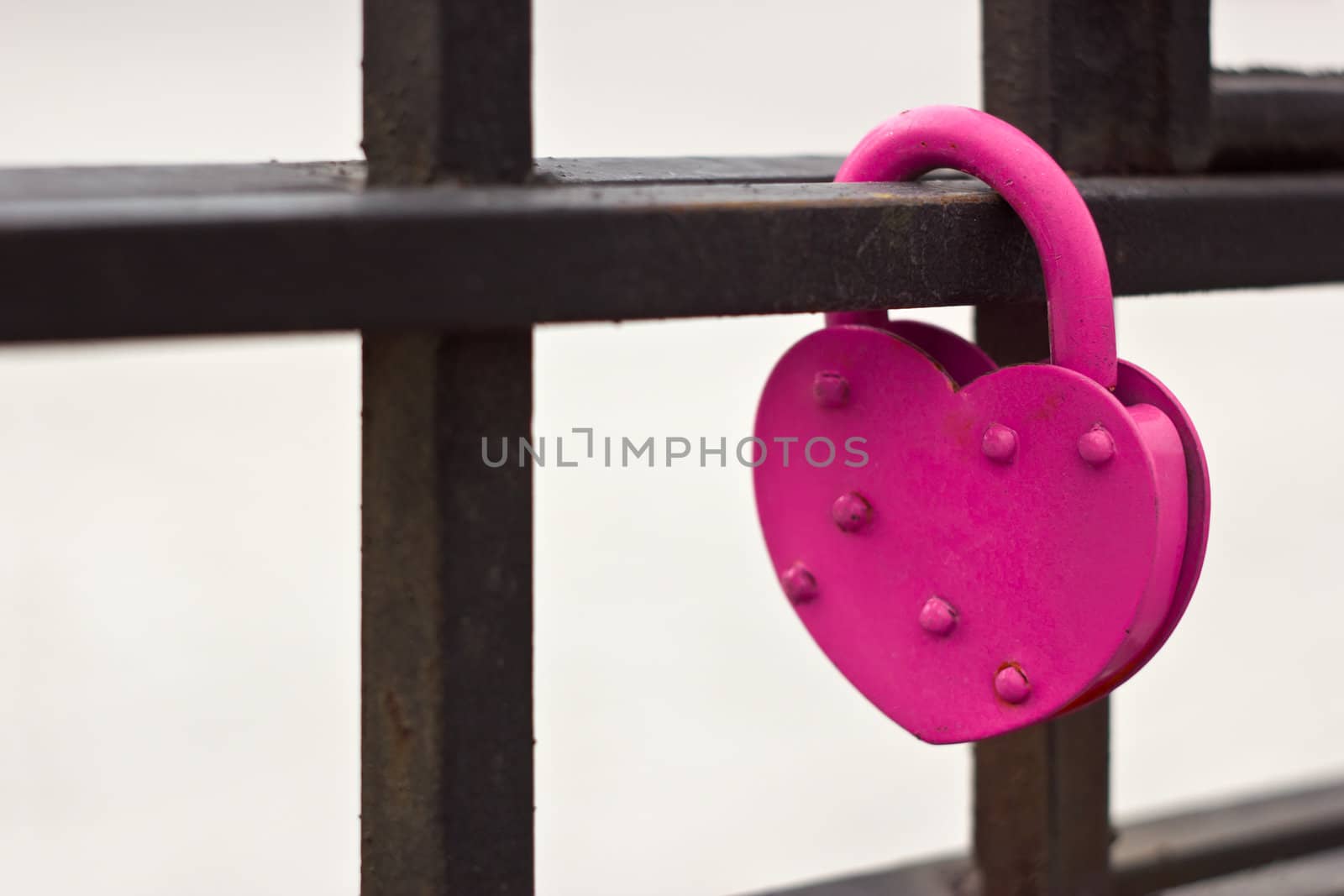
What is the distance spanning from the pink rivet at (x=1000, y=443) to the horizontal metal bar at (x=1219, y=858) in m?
0.26

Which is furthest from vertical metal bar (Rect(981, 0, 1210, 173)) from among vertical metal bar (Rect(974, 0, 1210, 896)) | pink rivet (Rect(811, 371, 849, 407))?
pink rivet (Rect(811, 371, 849, 407))

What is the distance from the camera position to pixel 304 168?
398mm

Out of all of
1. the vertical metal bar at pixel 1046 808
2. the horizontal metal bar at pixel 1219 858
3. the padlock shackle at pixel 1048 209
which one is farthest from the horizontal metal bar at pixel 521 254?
the horizontal metal bar at pixel 1219 858

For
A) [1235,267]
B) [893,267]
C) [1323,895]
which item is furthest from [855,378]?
[1323,895]

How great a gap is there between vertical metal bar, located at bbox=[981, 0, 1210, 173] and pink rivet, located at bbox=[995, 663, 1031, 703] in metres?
0.18

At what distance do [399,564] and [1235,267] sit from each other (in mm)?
287

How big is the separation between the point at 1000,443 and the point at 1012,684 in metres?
0.06

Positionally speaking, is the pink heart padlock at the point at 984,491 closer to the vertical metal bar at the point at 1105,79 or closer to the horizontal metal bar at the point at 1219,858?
the vertical metal bar at the point at 1105,79

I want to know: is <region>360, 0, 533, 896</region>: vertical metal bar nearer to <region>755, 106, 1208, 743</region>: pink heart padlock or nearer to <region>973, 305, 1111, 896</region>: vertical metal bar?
<region>755, 106, 1208, 743</region>: pink heart padlock

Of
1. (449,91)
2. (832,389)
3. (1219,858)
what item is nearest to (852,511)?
(832,389)

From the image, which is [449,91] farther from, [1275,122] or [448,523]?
[1275,122]

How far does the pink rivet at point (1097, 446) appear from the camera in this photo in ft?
1.19

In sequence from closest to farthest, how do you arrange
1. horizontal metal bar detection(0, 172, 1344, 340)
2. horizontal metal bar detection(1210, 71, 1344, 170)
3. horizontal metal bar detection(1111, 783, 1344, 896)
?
horizontal metal bar detection(0, 172, 1344, 340) → horizontal metal bar detection(1210, 71, 1344, 170) → horizontal metal bar detection(1111, 783, 1344, 896)

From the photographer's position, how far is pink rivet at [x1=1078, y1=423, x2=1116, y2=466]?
36 cm
